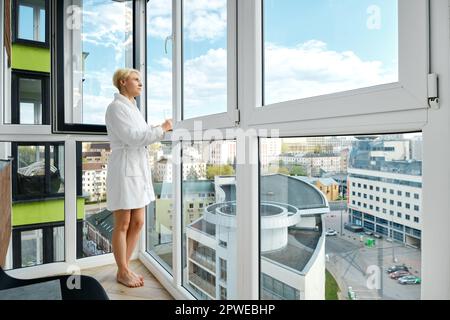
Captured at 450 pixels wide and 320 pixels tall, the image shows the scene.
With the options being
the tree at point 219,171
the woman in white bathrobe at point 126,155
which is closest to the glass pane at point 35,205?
the woman in white bathrobe at point 126,155

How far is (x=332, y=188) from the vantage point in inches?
37.8

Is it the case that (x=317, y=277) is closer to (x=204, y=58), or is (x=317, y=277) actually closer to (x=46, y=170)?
(x=204, y=58)

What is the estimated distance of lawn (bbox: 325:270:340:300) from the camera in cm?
96

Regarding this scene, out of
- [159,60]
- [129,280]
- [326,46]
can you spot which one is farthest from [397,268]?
[159,60]

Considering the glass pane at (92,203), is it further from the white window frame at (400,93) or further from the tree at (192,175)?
the white window frame at (400,93)

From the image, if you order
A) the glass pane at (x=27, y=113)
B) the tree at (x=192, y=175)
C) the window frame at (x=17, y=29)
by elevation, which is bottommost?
the tree at (x=192, y=175)

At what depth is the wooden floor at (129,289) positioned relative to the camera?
75.6 inches

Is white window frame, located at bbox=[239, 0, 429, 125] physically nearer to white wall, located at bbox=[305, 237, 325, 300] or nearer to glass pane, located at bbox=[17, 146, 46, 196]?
white wall, located at bbox=[305, 237, 325, 300]

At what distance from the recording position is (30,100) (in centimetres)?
222

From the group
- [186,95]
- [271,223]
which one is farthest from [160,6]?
[271,223]

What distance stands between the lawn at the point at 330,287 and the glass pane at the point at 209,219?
1.61 feet

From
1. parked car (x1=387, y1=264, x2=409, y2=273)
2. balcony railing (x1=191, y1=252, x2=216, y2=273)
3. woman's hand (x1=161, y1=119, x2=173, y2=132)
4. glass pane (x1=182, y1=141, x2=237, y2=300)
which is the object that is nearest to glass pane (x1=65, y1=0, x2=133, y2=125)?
woman's hand (x1=161, y1=119, x2=173, y2=132)
